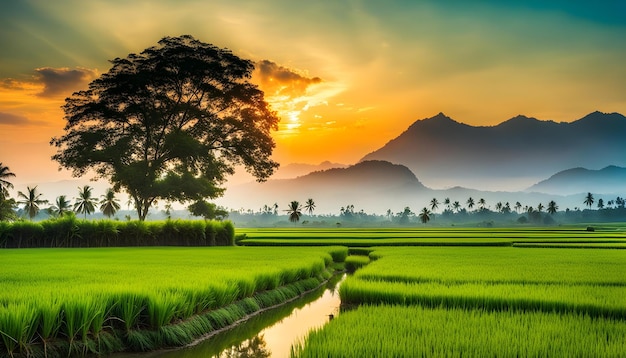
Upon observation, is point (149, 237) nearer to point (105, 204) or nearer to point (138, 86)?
point (138, 86)

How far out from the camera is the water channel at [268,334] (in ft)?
35.8

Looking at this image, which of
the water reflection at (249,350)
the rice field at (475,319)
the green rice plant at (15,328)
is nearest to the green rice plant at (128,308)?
the green rice plant at (15,328)

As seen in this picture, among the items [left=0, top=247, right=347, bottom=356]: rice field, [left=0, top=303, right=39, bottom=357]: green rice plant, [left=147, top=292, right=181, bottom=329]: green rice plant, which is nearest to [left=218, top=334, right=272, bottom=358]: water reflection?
[left=0, top=247, right=347, bottom=356]: rice field

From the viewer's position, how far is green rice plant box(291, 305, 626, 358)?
768cm

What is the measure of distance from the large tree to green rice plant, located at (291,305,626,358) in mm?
36390

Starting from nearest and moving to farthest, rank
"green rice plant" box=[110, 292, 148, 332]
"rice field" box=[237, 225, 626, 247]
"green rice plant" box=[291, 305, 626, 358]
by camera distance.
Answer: "green rice plant" box=[291, 305, 626, 358] < "green rice plant" box=[110, 292, 148, 332] < "rice field" box=[237, 225, 626, 247]

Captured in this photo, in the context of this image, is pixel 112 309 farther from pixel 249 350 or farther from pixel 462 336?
pixel 462 336

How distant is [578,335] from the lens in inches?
343

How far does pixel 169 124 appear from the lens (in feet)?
155

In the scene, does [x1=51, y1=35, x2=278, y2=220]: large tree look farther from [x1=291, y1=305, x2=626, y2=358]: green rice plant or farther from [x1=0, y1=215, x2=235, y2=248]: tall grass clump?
[x1=291, y1=305, x2=626, y2=358]: green rice plant

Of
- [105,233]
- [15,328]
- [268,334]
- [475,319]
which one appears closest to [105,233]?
[105,233]

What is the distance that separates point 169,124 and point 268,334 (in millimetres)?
37758

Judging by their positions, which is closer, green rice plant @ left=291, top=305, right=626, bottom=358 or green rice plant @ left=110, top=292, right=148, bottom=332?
green rice plant @ left=291, top=305, right=626, bottom=358

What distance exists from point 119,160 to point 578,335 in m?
43.2
